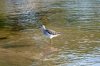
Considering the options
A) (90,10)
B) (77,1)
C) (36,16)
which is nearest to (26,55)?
(36,16)

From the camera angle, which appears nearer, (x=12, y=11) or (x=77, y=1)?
(x=12, y=11)

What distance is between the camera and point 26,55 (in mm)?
12578

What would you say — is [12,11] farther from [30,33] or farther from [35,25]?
[30,33]

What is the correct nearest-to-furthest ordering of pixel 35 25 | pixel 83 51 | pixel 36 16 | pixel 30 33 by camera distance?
pixel 83 51
pixel 30 33
pixel 35 25
pixel 36 16

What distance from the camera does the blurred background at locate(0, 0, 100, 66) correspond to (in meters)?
12.0

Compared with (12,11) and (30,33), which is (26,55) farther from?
(12,11)

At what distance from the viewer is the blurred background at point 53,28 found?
39.4 ft

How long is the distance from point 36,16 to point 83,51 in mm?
7260

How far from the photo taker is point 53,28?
16.7m

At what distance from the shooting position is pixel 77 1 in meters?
24.6

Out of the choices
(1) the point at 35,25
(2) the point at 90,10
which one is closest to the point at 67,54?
(1) the point at 35,25

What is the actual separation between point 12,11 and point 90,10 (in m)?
4.48

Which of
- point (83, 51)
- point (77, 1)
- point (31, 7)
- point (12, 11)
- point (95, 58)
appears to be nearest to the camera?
point (95, 58)

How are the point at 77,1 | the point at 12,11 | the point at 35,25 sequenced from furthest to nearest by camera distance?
the point at 77,1, the point at 12,11, the point at 35,25
